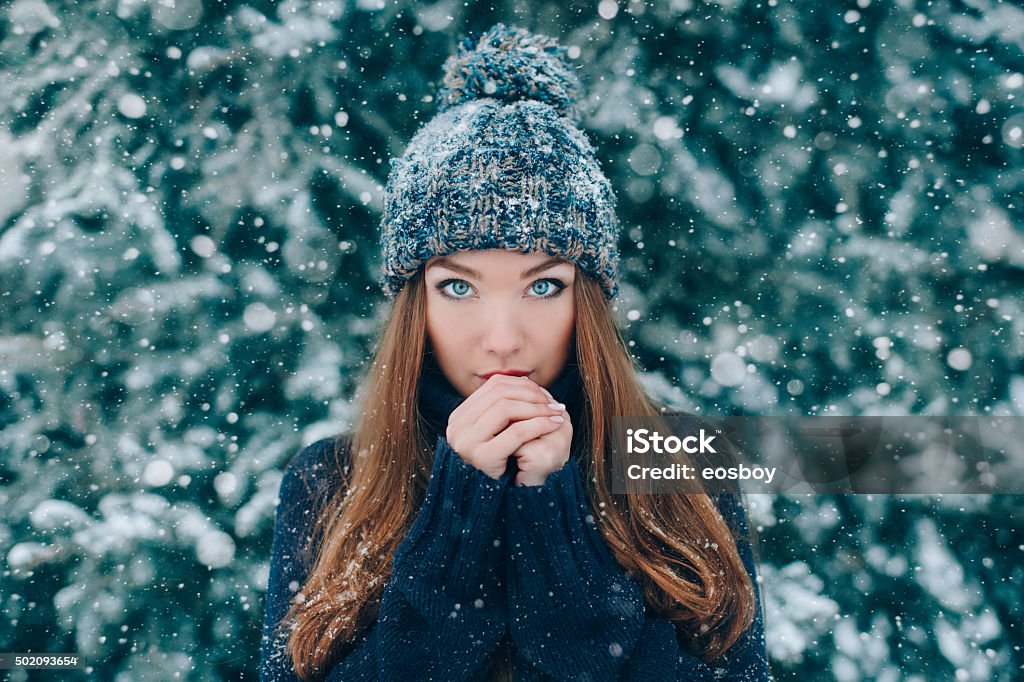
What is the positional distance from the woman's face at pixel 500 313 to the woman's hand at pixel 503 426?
74mm

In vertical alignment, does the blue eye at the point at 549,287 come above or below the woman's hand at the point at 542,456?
above

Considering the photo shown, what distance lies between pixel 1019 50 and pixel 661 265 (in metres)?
0.90

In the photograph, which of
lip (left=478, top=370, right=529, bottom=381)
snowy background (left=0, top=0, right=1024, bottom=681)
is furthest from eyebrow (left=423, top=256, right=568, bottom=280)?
snowy background (left=0, top=0, right=1024, bottom=681)

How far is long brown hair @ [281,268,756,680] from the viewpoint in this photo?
109cm

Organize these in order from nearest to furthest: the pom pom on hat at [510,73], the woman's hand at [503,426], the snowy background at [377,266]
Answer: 1. the woman's hand at [503,426]
2. the pom pom on hat at [510,73]
3. the snowy background at [377,266]

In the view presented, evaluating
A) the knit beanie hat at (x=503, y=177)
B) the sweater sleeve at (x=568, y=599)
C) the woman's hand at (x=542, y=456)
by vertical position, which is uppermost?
the knit beanie hat at (x=503, y=177)

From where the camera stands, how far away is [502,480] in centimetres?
100

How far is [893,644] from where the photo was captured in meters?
1.47

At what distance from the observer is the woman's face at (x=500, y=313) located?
1.05 m

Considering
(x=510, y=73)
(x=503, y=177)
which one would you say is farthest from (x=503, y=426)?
(x=510, y=73)

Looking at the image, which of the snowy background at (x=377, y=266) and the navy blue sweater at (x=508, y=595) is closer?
the navy blue sweater at (x=508, y=595)

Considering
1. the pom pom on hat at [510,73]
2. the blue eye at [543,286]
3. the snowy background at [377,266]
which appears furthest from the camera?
the snowy background at [377,266]

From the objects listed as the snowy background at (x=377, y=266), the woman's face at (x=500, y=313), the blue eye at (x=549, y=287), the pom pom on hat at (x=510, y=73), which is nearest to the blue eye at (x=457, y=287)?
the woman's face at (x=500, y=313)

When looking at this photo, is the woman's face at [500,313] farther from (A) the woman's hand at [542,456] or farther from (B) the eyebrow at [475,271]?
(A) the woman's hand at [542,456]
